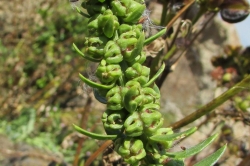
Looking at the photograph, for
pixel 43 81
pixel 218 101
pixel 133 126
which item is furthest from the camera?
pixel 43 81

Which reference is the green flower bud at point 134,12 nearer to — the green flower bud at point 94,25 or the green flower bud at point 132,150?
the green flower bud at point 94,25

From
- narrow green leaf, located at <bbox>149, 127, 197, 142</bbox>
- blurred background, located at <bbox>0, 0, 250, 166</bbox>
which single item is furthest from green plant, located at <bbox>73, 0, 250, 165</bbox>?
blurred background, located at <bbox>0, 0, 250, 166</bbox>

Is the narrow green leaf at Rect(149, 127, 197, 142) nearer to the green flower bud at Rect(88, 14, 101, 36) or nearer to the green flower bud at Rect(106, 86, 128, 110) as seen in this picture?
the green flower bud at Rect(106, 86, 128, 110)

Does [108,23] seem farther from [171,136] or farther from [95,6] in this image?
[171,136]

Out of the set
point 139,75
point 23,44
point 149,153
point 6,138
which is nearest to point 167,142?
point 149,153

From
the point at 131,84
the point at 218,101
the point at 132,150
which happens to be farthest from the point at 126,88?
the point at 218,101

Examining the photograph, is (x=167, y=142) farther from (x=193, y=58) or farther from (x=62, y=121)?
(x=193, y=58)

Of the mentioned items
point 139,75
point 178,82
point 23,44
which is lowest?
point 178,82
